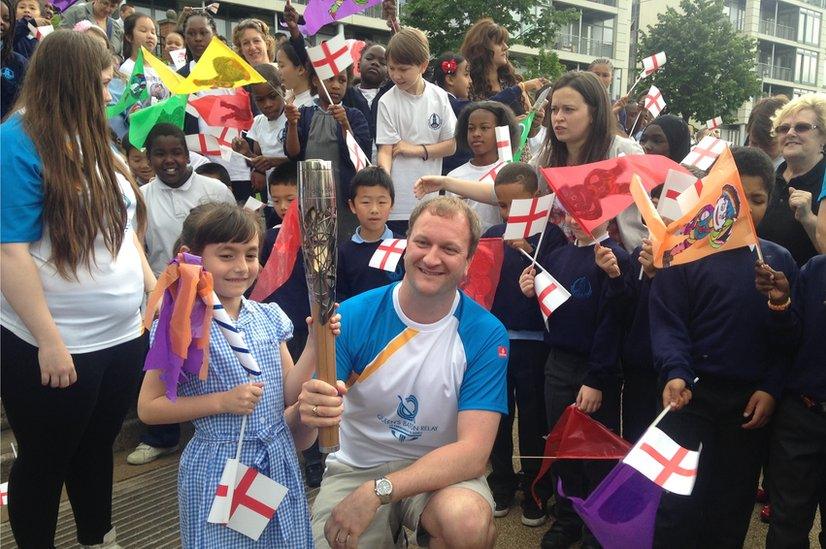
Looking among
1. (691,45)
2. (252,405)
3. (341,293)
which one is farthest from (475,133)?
(691,45)

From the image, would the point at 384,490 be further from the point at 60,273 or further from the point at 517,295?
the point at 517,295

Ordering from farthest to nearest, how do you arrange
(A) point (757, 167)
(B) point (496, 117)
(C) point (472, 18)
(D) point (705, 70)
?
(D) point (705, 70) → (C) point (472, 18) → (B) point (496, 117) → (A) point (757, 167)

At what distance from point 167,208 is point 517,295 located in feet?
7.29

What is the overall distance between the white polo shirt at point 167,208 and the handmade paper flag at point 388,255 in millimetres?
1092

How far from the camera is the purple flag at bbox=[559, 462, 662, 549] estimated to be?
2.54 metres

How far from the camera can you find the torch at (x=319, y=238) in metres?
1.75

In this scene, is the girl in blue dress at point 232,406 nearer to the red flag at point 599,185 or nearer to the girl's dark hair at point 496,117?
the red flag at point 599,185

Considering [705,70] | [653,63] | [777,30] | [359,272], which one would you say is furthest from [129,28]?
[777,30]

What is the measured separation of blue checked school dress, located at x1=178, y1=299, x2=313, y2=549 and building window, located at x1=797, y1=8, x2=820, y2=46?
5876 cm

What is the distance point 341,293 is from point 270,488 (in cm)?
189

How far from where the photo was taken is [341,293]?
405 cm

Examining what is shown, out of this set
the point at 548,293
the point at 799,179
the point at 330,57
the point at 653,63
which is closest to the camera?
the point at 548,293

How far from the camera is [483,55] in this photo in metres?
5.68

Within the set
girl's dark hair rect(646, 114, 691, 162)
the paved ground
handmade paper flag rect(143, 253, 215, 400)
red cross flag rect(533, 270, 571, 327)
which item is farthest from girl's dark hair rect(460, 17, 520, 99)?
handmade paper flag rect(143, 253, 215, 400)
